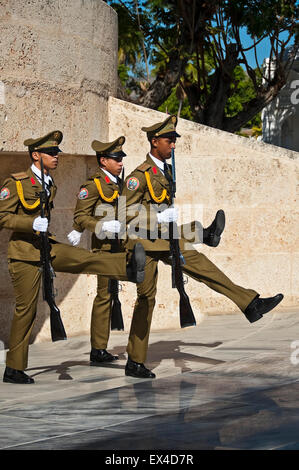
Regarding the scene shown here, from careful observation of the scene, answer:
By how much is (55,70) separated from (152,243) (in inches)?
100.0

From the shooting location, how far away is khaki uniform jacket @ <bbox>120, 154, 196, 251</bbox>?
23.5 ft

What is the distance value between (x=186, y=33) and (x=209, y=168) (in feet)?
45.5

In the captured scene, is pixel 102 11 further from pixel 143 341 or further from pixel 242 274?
pixel 143 341

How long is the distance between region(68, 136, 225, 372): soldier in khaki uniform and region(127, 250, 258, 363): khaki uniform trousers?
0.79 feet

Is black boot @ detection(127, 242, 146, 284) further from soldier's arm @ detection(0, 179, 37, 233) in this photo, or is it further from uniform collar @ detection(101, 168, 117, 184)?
uniform collar @ detection(101, 168, 117, 184)

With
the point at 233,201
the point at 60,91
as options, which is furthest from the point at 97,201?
the point at 233,201

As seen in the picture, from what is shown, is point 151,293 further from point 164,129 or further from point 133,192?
point 164,129

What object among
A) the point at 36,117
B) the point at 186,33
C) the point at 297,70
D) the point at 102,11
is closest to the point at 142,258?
the point at 36,117

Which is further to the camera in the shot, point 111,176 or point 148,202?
point 111,176

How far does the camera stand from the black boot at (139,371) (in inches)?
285

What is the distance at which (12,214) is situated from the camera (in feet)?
22.9

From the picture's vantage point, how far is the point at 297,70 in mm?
36656

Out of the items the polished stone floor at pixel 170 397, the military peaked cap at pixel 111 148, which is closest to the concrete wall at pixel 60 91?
the polished stone floor at pixel 170 397

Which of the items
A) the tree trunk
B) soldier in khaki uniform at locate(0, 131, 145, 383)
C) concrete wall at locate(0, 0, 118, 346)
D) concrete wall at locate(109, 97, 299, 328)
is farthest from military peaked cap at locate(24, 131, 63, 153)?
the tree trunk
